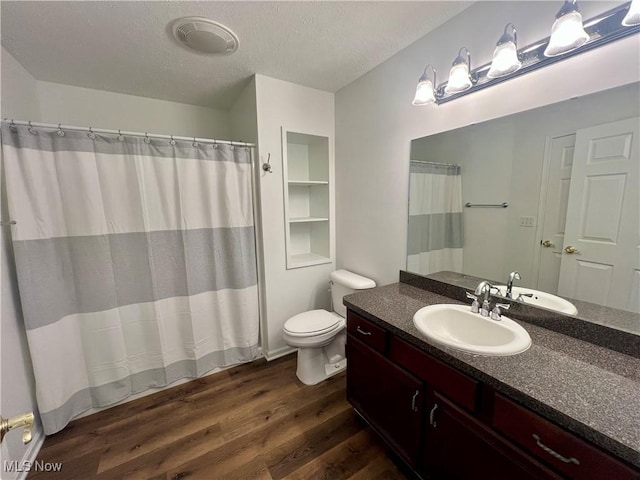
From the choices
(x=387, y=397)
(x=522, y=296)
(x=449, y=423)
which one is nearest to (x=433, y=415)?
(x=449, y=423)

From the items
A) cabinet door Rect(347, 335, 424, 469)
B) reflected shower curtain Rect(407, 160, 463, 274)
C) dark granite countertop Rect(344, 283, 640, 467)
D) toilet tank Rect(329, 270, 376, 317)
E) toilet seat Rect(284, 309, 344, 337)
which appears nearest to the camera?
dark granite countertop Rect(344, 283, 640, 467)

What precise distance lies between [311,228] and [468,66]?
1.85m

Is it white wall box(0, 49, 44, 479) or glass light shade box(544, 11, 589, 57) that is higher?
glass light shade box(544, 11, 589, 57)

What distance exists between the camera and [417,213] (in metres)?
1.72

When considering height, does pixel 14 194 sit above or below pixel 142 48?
below

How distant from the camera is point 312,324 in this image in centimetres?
197

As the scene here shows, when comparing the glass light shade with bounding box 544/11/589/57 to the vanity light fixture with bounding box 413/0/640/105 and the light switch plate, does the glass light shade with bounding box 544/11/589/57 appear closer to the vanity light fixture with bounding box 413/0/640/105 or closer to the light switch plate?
the vanity light fixture with bounding box 413/0/640/105

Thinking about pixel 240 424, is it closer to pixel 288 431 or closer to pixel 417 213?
pixel 288 431

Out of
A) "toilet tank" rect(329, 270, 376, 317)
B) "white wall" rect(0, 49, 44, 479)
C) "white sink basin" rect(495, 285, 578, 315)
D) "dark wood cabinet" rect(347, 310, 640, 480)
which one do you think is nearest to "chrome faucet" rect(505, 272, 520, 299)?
"white sink basin" rect(495, 285, 578, 315)

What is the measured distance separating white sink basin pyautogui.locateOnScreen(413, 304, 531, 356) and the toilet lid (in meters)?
0.85

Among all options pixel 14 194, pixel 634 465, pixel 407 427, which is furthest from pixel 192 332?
pixel 634 465

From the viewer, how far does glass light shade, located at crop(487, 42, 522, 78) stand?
1095 mm

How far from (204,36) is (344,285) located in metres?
1.91

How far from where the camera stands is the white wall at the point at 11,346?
1275 mm
